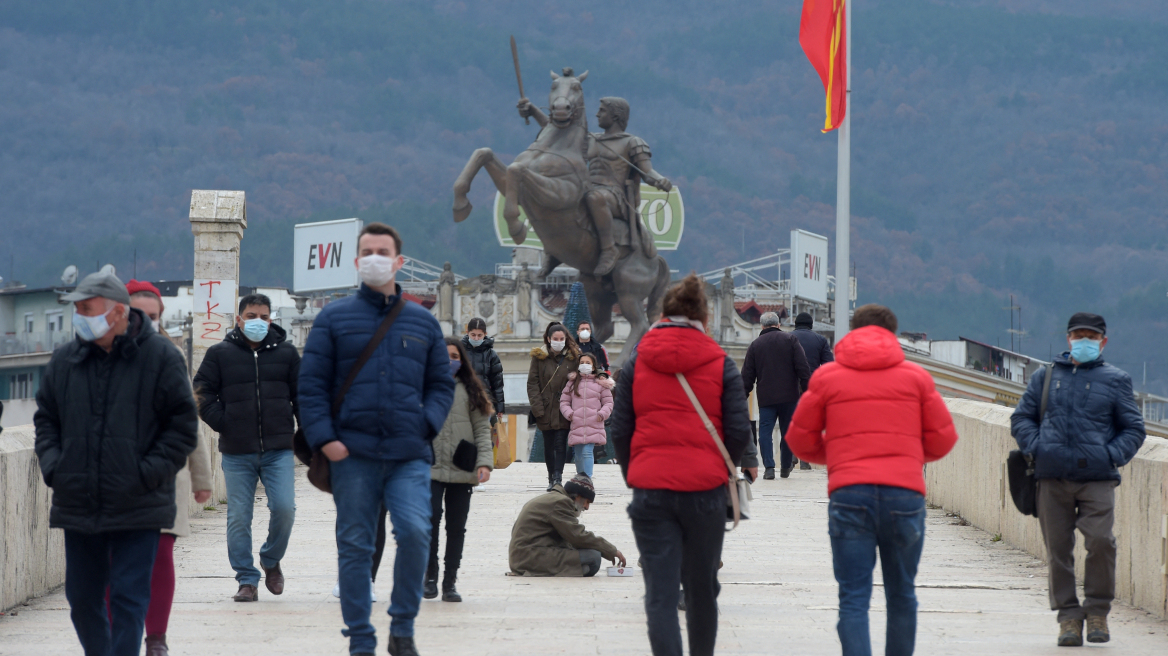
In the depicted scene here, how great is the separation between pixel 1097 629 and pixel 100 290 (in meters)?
4.96

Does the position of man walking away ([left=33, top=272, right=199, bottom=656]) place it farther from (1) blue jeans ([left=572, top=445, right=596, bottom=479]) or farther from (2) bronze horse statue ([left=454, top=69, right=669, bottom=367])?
(2) bronze horse statue ([left=454, top=69, right=669, bottom=367])

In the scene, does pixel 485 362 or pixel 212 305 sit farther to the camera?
pixel 212 305

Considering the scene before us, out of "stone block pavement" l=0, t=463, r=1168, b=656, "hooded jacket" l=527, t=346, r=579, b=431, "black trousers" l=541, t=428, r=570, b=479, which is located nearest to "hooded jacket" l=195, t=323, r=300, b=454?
"stone block pavement" l=0, t=463, r=1168, b=656

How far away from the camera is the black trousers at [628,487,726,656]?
595 cm

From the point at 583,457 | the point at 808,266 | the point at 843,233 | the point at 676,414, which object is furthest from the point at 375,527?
the point at 808,266

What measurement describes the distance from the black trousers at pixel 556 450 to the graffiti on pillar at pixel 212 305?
4134 mm

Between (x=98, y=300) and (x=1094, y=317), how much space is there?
479 cm

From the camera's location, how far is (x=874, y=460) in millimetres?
5895

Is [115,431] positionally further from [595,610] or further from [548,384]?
[548,384]

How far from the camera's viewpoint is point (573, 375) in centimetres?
1354

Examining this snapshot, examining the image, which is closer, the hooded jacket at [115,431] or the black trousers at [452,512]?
the hooded jacket at [115,431]

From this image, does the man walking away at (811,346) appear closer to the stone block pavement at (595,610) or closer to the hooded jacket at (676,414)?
the stone block pavement at (595,610)

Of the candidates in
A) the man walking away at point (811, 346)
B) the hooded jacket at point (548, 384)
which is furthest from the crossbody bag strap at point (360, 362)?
the man walking away at point (811, 346)

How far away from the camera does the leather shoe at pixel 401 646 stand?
6.29m
